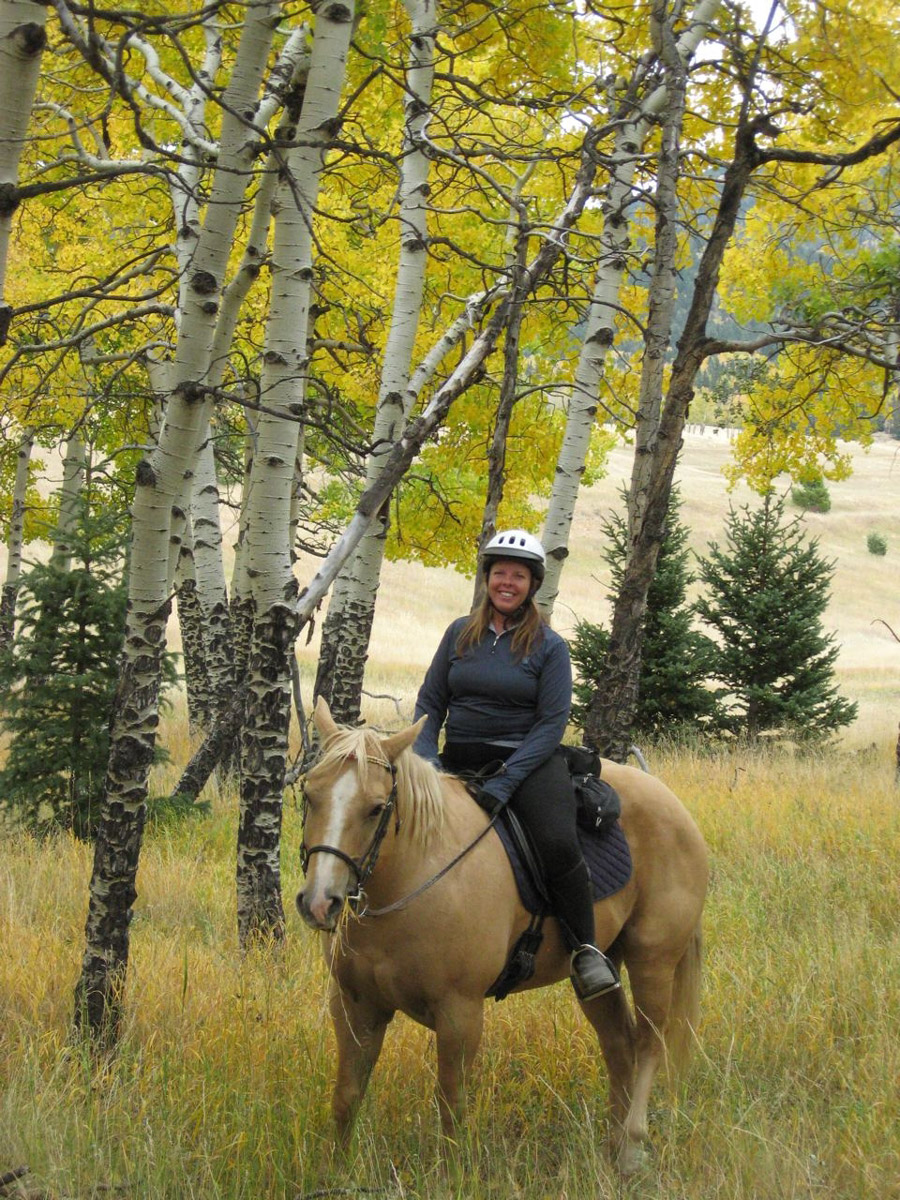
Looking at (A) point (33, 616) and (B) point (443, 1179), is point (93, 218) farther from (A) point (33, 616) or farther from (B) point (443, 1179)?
(B) point (443, 1179)

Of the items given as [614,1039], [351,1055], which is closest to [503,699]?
[351,1055]

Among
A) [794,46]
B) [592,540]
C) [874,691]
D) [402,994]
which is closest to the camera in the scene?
[402,994]

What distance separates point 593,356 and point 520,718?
18.3 ft

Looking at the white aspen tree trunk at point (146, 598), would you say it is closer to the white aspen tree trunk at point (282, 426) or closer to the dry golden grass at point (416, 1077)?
the dry golden grass at point (416, 1077)

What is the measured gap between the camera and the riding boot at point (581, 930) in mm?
4629

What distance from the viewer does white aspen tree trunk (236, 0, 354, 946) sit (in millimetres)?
5699

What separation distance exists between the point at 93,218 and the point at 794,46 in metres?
8.53

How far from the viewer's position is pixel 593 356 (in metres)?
9.66

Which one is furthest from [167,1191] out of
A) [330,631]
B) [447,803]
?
[330,631]

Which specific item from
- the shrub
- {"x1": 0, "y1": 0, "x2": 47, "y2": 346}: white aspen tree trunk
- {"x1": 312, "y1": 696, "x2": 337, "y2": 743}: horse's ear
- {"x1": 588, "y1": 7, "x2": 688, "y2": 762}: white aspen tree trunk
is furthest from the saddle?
the shrub

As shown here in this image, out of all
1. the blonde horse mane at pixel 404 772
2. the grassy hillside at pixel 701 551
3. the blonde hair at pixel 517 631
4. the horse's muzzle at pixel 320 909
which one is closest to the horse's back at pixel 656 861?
the blonde hair at pixel 517 631

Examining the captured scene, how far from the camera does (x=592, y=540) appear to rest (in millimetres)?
71688

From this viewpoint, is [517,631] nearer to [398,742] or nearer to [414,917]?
[398,742]

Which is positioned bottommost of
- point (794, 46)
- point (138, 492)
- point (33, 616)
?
point (33, 616)
